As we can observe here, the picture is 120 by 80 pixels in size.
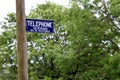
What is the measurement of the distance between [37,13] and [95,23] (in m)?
12.4

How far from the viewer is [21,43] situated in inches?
269

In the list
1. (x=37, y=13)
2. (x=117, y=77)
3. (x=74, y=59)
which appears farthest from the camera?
(x=37, y=13)

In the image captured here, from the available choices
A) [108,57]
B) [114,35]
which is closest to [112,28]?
[114,35]

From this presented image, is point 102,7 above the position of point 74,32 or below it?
above

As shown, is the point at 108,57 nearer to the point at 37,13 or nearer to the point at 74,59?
the point at 74,59

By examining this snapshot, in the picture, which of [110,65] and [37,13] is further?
[37,13]

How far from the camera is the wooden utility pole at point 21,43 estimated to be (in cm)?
677

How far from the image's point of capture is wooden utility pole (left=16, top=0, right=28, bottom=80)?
6.77m

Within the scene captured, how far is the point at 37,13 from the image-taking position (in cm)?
2655

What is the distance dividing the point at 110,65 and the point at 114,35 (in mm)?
1283

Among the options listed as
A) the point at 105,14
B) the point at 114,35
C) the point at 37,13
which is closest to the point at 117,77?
the point at 114,35

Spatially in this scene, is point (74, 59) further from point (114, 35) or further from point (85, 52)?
point (114, 35)

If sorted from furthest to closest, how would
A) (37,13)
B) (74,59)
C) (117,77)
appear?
1. (37,13)
2. (74,59)
3. (117,77)

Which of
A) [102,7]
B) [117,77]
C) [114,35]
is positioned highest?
[102,7]
